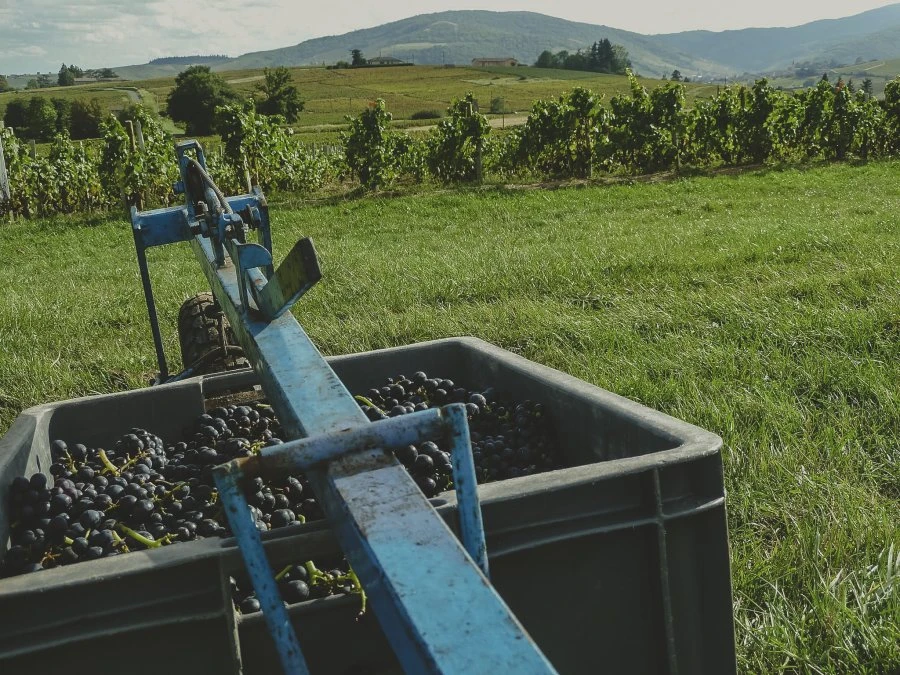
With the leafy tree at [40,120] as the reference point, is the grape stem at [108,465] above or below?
below

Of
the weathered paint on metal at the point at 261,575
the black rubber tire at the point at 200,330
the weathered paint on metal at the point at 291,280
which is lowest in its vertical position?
the black rubber tire at the point at 200,330

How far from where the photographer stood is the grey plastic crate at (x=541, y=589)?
1016 millimetres

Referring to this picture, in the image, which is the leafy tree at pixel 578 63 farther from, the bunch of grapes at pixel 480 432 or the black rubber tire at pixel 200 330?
the bunch of grapes at pixel 480 432

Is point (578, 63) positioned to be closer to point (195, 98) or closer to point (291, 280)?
point (195, 98)

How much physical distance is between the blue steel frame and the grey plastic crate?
136mm

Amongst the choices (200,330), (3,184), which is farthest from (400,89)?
(200,330)

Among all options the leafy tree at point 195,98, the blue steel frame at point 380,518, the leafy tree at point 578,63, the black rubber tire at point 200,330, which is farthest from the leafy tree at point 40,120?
the leafy tree at point 578,63

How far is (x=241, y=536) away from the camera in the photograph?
36.1 inches

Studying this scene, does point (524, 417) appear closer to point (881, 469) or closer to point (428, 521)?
point (428, 521)

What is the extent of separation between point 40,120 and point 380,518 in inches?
2794

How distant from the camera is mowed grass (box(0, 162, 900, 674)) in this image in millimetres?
2104

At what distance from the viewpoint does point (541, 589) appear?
1.16 meters

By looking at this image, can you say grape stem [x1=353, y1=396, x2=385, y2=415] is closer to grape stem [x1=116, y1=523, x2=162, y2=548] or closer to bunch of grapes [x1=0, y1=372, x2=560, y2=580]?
bunch of grapes [x1=0, y1=372, x2=560, y2=580]

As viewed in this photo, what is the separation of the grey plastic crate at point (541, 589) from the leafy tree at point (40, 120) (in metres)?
67.8
